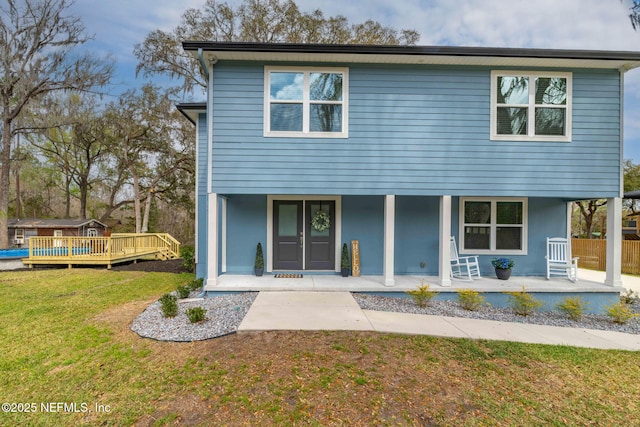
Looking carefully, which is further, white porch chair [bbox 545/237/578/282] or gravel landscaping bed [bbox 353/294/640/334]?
white porch chair [bbox 545/237/578/282]

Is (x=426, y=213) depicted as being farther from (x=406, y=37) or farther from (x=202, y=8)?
(x=202, y=8)

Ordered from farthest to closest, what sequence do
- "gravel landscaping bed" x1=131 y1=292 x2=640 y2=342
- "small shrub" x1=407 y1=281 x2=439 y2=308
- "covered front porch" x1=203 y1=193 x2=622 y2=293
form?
1. "covered front porch" x1=203 y1=193 x2=622 y2=293
2. "small shrub" x1=407 y1=281 x2=439 y2=308
3. "gravel landscaping bed" x1=131 y1=292 x2=640 y2=342

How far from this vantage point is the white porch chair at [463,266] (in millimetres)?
6871

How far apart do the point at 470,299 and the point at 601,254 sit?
935 cm

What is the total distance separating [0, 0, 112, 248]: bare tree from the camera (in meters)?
12.8

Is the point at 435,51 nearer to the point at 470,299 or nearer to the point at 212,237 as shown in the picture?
the point at 470,299

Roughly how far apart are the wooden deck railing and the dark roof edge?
755 cm

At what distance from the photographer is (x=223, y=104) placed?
6105mm

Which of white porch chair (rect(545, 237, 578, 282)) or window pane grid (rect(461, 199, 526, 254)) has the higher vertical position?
window pane grid (rect(461, 199, 526, 254))

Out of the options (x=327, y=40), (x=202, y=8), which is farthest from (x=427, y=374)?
(x=202, y=8)

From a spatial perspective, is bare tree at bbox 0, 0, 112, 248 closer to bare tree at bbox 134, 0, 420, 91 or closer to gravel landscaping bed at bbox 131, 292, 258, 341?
bare tree at bbox 134, 0, 420, 91

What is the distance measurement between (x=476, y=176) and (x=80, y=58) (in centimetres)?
1888

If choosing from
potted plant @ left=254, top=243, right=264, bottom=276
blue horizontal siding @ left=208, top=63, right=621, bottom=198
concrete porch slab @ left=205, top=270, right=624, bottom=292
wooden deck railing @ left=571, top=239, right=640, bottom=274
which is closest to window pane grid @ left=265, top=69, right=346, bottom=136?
blue horizontal siding @ left=208, top=63, right=621, bottom=198

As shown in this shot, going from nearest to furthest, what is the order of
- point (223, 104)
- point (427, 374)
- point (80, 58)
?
point (427, 374) < point (223, 104) < point (80, 58)
